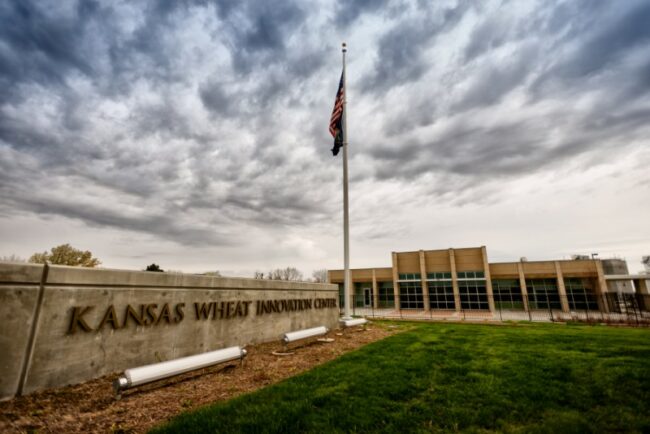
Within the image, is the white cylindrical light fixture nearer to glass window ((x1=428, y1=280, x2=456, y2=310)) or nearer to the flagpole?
the flagpole

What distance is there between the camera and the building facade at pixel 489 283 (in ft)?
112

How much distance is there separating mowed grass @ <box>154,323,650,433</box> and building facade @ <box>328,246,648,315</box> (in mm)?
29202

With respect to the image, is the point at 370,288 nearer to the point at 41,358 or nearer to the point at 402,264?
the point at 402,264

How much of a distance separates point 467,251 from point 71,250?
48737 millimetres

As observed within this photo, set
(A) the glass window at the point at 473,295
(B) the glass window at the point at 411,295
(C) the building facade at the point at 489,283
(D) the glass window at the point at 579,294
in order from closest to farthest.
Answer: (C) the building facade at the point at 489,283
(D) the glass window at the point at 579,294
(A) the glass window at the point at 473,295
(B) the glass window at the point at 411,295

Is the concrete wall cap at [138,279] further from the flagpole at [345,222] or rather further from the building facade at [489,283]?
the building facade at [489,283]

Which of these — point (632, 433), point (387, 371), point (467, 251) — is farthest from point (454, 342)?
point (467, 251)

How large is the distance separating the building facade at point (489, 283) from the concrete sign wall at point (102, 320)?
28738 mm

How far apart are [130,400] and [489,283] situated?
126 ft

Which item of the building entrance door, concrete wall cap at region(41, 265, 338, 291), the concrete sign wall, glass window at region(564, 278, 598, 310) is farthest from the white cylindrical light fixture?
glass window at region(564, 278, 598, 310)

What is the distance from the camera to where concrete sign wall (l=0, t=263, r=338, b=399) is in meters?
4.62

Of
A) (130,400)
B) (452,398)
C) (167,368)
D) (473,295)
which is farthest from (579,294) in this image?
(130,400)

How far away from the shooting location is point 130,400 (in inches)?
184

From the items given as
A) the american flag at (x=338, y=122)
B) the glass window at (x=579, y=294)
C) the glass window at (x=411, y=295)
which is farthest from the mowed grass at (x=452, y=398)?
the glass window at (x=579, y=294)
